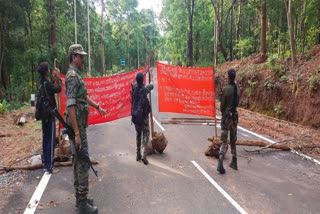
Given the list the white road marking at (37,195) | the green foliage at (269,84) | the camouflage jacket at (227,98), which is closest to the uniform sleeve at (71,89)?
the white road marking at (37,195)

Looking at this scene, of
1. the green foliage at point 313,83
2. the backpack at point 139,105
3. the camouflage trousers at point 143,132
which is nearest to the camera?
the backpack at point 139,105

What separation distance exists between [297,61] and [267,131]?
5.24 m

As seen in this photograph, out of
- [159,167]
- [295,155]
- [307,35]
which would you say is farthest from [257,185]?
[307,35]

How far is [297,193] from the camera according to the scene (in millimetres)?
5816

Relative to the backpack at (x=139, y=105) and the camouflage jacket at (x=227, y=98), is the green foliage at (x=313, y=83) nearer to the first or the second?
the camouflage jacket at (x=227, y=98)

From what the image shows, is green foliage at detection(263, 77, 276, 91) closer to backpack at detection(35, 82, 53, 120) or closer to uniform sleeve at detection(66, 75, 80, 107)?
backpack at detection(35, 82, 53, 120)

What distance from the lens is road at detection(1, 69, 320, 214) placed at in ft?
17.1

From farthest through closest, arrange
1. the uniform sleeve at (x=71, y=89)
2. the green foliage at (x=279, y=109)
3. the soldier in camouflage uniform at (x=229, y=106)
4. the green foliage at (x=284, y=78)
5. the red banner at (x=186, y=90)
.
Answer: the green foliage at (x=284, y=78)
the green foliage at (x=279, y=109)
the red banner at (x=186, y=90)
the soldier in camouflage uniform at (x=229, y=106)
the uniform sleeve at (x=71, y=89)

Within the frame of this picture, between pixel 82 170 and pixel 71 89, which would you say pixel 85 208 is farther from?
pixel 71 89

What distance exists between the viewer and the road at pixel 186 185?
5.22 metres

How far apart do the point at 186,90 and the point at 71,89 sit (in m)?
5.65

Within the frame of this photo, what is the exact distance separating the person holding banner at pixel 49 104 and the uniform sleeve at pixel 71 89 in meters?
1.45

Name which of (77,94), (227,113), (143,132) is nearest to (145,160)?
(143,132)

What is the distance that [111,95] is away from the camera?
8.68 m
